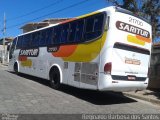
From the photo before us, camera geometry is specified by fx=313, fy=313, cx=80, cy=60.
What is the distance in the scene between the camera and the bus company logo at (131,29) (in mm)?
10695

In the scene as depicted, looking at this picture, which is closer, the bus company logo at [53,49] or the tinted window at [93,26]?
the tinted window at [93,26]

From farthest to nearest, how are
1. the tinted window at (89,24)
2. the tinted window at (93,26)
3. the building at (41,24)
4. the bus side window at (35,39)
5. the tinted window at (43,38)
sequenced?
1. the building at (41,24)
2. the bus side window at (35,39)
3. the tinted window at (43,38)
4. the tinted window at (89,24)
5. the tinted window at (93,26)

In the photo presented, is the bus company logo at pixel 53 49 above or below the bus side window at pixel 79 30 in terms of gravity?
below

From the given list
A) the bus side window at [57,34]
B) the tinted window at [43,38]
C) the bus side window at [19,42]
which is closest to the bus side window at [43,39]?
the tinted window at [43,38]

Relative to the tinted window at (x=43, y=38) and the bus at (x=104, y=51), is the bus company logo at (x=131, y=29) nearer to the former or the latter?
the bus at (x=104, y=51)

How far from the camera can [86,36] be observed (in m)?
11.6

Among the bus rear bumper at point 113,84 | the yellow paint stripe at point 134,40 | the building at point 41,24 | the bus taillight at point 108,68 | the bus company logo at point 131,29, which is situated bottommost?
the bus rear bumper at point 113,84

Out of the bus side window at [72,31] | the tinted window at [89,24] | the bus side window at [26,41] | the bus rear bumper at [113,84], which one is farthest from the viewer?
the bus side window at [26,41]


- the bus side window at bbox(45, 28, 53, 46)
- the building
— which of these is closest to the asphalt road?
the bus side window at bbox(45, 28, 53, 46)

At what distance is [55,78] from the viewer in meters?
14.1

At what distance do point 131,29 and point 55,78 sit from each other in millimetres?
4593

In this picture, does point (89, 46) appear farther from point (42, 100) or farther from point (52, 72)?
point (52, 72)

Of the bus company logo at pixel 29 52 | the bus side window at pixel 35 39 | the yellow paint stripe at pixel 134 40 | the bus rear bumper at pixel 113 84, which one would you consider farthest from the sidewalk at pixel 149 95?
the bus side window at pixel 35 39

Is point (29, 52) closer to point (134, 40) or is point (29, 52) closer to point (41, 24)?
point (134, 40)
